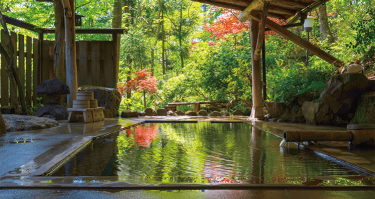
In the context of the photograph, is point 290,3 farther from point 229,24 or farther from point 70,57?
point 70,57

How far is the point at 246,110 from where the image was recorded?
10.5 metres

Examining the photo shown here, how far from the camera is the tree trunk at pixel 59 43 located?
7848 millimetres

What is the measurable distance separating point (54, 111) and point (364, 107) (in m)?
6.65

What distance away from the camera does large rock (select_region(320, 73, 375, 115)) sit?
220 inches

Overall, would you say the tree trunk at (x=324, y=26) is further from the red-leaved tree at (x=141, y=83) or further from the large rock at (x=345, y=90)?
→ the red-leaved tree at (x=141, y=83)

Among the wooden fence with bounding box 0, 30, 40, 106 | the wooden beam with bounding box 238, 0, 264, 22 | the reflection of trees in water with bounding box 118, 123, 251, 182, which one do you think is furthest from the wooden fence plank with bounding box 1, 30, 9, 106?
the wooden beam with bounding box 238, 0, 264, 22

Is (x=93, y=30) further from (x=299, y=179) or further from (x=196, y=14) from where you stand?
(x=196, y=14)

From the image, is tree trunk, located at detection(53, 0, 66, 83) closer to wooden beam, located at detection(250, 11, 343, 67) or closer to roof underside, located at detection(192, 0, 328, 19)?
roof underside, located at detection(192, 0, 328, 19)

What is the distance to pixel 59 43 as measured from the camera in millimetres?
7969

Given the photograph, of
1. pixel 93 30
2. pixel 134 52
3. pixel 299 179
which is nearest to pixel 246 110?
pixel 93 30

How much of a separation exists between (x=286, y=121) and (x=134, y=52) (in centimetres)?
974

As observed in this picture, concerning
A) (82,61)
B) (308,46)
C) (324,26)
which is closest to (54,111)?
(82,61)

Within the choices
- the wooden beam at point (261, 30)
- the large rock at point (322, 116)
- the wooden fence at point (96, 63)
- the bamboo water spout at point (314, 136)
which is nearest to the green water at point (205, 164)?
the bamboo water spout at point (314, 136)

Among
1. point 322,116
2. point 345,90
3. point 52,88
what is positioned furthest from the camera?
point 52,88
